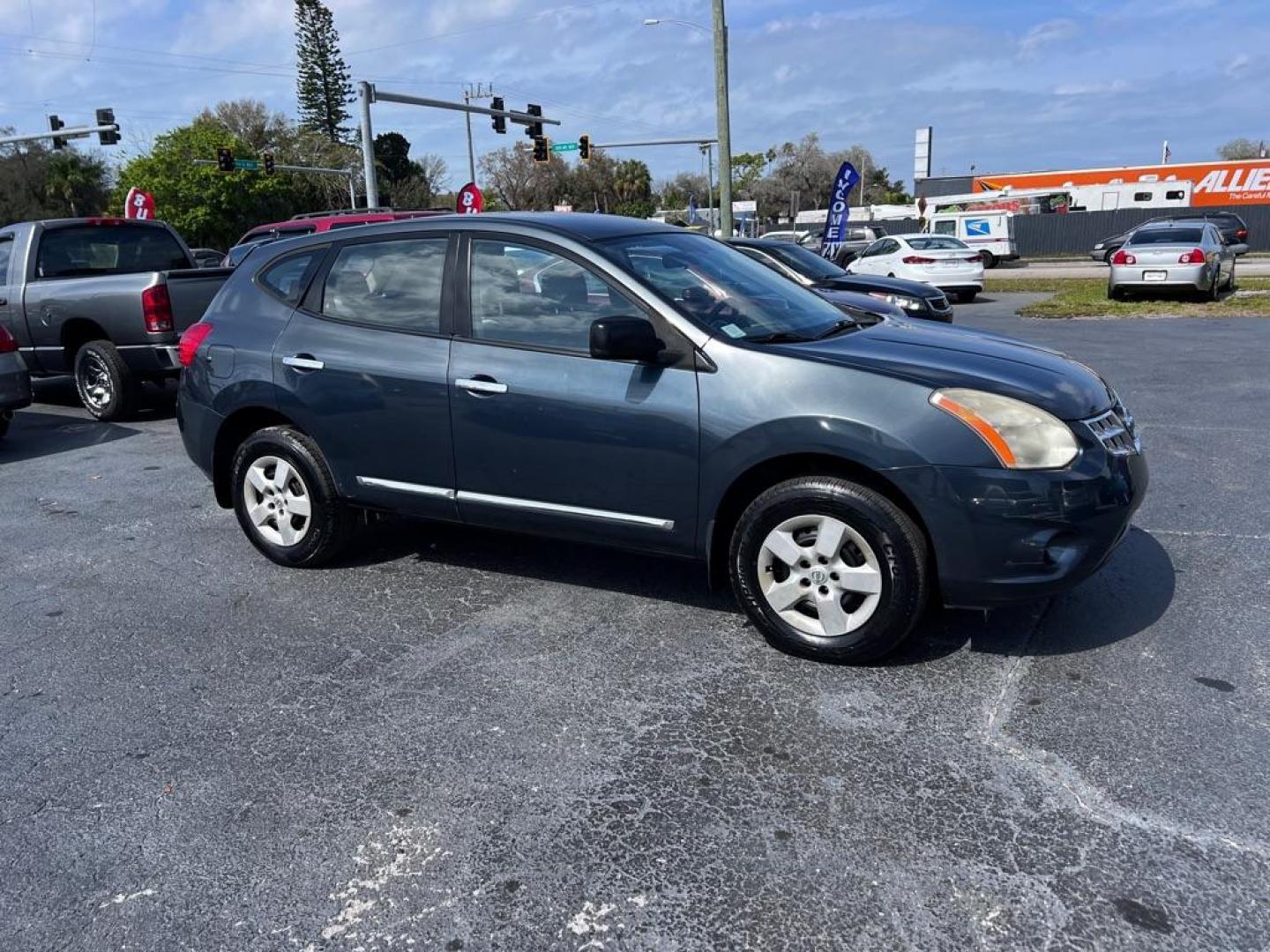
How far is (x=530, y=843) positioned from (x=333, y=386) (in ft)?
8.74

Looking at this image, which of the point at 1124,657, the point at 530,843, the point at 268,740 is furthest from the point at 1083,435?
the point at 268,740

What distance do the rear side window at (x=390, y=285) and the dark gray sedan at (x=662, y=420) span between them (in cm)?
1

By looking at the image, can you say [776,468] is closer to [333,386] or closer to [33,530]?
[333,386]

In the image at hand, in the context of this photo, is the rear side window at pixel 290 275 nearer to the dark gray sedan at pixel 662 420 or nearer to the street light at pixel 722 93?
the dark gray sedan at pixel 662 420

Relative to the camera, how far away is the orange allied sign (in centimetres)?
4559

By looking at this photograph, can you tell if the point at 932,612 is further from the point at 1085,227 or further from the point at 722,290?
the point at 1085,227

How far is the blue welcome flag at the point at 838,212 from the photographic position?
21.8m

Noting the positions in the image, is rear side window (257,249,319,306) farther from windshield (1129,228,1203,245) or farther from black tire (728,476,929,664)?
windshield (1129,228,1203,245)

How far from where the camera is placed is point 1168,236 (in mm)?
18859

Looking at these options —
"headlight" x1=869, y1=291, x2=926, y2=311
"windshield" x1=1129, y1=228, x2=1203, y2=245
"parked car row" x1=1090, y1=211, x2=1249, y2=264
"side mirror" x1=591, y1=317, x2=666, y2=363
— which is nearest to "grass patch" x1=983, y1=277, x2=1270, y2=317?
"windshield" x1=1129, y1=228, x2=1203, y2=245

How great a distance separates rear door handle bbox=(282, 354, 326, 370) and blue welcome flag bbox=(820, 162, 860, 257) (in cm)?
1832

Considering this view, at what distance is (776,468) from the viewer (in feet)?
12.9

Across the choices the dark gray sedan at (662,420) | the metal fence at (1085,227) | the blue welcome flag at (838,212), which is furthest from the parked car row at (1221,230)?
the dark gray sedan at (662,420)

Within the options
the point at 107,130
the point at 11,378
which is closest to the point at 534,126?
the point at 107,130
